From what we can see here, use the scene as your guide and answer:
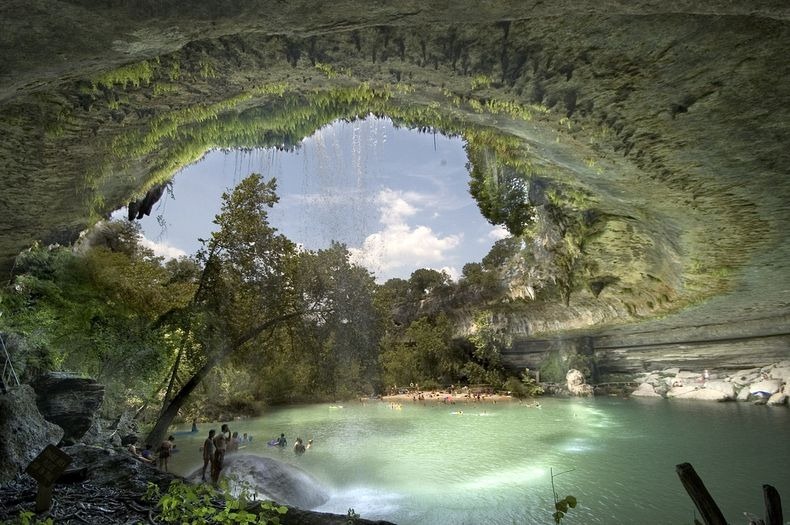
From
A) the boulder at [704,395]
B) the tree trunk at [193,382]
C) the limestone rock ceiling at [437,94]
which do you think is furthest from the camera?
the boulder at [704,395]

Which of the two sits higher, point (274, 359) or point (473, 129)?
point (473, 129)

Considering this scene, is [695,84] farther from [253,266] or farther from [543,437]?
[543,437]

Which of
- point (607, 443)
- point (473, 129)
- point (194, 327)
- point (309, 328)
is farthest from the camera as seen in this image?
point (607, 443)

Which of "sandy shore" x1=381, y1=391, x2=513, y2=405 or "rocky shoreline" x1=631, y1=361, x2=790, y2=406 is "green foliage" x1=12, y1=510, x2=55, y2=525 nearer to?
"sandy shore" x1=381, y1=391, x2=513, y2=405

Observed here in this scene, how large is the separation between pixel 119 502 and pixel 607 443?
40.6 feet

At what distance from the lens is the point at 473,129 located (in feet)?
22.2

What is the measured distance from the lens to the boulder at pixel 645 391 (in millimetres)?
21400

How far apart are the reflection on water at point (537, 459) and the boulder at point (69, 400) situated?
13.1 ft

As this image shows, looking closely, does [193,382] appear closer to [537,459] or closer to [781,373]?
[537,459]

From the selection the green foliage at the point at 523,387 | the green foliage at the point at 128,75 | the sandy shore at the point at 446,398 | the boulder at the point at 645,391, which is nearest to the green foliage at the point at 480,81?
the green foliage at the point at 128,75

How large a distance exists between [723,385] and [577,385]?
6.53 m

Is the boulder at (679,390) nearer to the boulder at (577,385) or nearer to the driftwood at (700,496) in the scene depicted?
the boulder at (577,385)

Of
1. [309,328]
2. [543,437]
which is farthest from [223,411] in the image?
[543,437]

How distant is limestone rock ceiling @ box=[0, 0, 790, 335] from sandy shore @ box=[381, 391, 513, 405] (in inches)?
648
